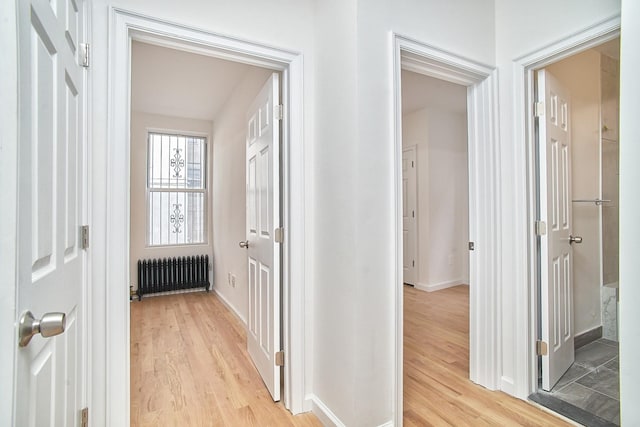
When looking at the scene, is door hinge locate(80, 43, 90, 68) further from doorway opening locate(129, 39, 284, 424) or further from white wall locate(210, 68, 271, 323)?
white wall locate(210, 68, 271, 323)

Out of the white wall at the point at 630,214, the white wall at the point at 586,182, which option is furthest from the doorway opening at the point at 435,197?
the white wall at the point at 630,214

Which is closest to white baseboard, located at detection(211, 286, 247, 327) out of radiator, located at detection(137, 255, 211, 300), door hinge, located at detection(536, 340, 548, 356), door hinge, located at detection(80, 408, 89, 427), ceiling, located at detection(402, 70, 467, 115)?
radiator, located at detection(137, 255, 211, 300)

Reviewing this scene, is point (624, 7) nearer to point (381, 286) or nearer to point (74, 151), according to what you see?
point (381, 286)

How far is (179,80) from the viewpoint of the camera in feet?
11.0

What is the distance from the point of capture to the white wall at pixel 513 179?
1.86 meters

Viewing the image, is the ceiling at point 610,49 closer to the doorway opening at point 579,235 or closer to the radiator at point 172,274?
the doorway opening at point 579,235

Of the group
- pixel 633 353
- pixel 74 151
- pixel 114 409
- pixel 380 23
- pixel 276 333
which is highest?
pixel 380 23

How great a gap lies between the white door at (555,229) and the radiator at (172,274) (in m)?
4.13

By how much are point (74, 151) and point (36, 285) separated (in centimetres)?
60

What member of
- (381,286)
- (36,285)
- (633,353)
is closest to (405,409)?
(381,286)

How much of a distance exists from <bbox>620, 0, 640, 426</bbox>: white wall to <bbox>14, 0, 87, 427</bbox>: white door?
1693 millimetres

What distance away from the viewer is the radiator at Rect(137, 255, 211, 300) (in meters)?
4.25

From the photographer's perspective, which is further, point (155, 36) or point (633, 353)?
point (155, 36)

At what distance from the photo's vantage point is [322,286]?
5.73 ft
